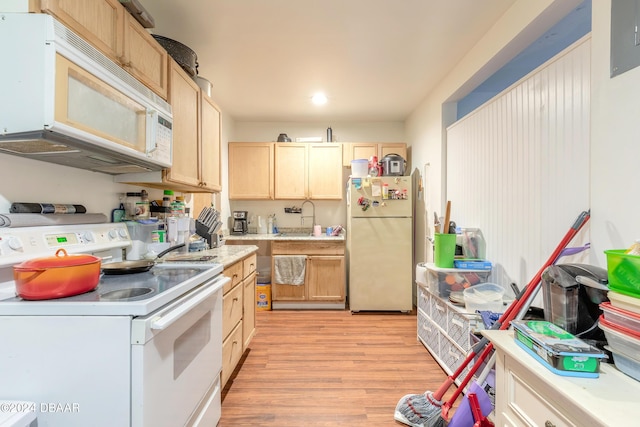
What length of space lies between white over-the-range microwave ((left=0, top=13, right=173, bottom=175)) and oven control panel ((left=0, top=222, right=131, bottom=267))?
1.10 ft

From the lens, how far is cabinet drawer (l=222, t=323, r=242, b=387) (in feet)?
6.14

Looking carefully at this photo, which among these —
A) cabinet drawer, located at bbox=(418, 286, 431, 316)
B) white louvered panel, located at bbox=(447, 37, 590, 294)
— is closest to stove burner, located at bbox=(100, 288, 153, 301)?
white louvered panel, located at bbox=(447, 37, 590, 294)

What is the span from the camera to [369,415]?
173cm

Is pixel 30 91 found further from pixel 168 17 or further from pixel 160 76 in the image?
pixel 168 17

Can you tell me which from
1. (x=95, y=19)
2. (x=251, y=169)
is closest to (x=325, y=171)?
(x=251, y=169)

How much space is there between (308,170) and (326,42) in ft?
6.20

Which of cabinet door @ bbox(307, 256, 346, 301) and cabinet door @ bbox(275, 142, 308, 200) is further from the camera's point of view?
cabinet door @ bbox(275, 142, 308, 200)

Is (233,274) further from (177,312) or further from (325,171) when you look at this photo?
(325,171)

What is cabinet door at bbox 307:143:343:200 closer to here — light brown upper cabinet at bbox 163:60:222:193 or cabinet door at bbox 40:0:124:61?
light brown upper cabinet at bbox 163:60:222:193

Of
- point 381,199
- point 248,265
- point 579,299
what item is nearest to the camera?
point 579,299

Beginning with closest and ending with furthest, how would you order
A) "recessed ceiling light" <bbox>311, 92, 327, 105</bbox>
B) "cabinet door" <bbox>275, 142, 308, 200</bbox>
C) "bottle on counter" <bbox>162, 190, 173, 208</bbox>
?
"bottle on counter" <bbox>162, 190, 173, 208</bbox> → "recessed ceiling light" <bbox>311, 92, 327, 105</bbox> → "cabinet door" <bbox>275, 142, 308, 200</bbox>

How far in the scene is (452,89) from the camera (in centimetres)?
262

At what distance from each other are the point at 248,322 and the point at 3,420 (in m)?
1.69

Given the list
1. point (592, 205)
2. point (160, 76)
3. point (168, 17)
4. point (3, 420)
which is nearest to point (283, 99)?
point (168, 17)
